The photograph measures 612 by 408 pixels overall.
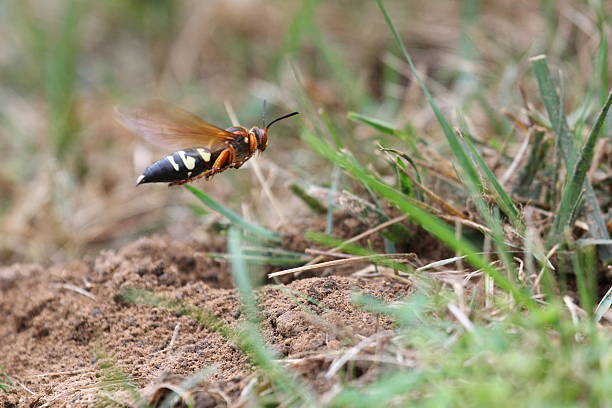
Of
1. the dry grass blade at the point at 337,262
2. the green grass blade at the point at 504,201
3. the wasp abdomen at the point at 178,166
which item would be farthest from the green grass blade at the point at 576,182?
the wasp abdomen at the point at 178,166

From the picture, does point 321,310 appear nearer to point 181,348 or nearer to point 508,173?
point 181,348

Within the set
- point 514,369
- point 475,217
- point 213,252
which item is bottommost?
point 213,252

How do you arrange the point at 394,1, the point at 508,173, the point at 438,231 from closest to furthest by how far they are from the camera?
1. the point at 438,231
2. the point at 508,173
3. the point at 394,1

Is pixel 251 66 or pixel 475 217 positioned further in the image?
pixel 251 66

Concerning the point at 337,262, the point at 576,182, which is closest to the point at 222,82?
the point at 337,262

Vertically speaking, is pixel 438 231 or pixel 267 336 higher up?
pixel 438 231

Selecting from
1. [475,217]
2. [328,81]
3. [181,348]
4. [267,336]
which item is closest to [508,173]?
[475,217]

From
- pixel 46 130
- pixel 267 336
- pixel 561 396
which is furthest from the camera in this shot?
pixel 46 130

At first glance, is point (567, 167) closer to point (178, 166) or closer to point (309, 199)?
point (309, 199)
